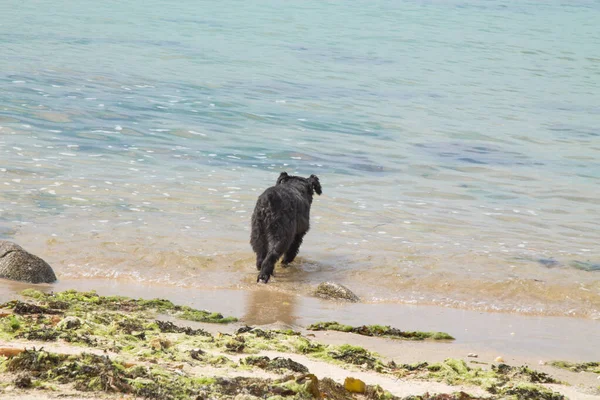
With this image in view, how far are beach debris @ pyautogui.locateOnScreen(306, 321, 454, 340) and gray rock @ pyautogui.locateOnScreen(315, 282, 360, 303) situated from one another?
122cm

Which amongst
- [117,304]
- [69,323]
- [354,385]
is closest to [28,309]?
[69,323]

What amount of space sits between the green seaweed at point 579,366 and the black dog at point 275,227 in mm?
3321

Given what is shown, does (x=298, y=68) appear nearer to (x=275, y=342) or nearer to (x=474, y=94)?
(x=474, y=94)

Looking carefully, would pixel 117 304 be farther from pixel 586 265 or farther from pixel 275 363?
pixel 586 265

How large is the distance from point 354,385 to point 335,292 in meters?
3.37

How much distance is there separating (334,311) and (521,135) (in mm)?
12115

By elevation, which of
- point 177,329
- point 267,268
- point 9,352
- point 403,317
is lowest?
point 403,317

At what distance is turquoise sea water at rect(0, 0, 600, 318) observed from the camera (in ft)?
31.8

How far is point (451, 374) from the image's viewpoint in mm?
5867

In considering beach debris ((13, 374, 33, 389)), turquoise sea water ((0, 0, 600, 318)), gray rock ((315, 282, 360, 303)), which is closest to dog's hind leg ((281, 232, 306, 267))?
turquoise sea water ((0, 0, 600, 318))

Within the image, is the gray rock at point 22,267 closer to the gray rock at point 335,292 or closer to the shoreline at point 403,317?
the shoreline at point 403,317

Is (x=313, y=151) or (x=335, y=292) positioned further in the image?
(x=313, y=151)

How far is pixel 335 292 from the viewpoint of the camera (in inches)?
337

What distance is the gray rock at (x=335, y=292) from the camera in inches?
336
